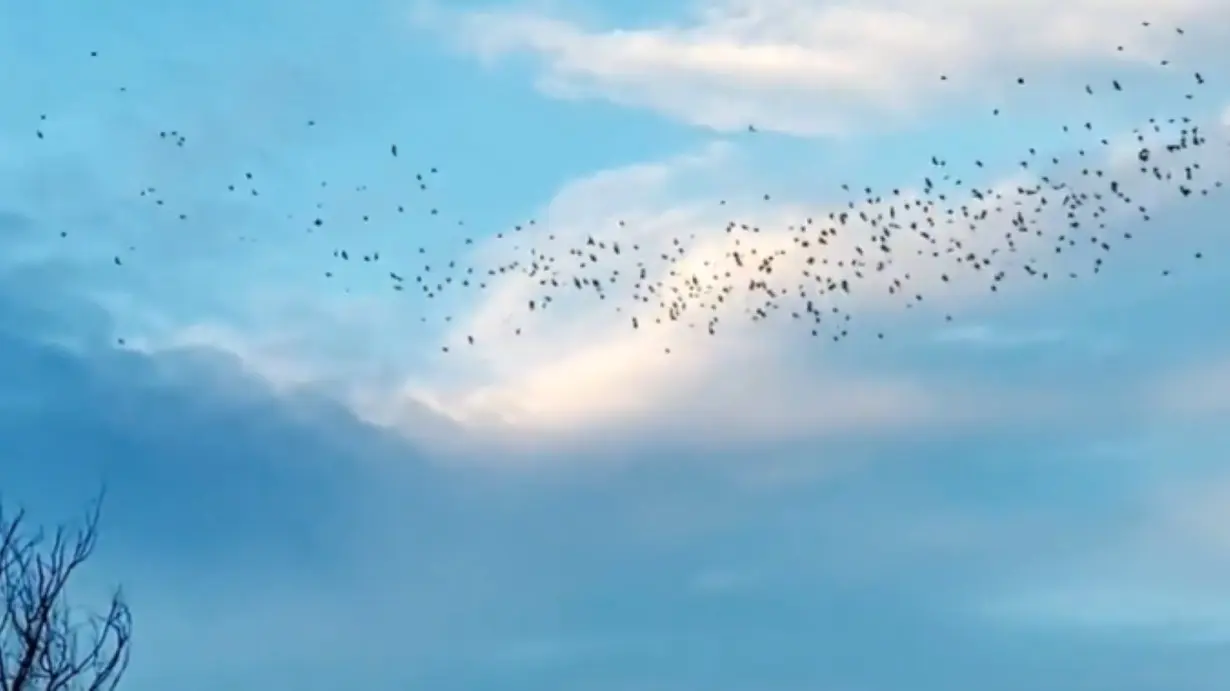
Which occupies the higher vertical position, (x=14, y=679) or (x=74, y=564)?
(x=74, y=564)

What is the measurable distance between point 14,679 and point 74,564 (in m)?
2.95

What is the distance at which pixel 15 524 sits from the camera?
151 ft

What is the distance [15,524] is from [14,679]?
3963 millimetres

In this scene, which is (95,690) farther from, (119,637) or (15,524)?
(15,524)

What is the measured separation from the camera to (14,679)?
4325 centimetres

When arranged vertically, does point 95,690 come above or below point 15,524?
below

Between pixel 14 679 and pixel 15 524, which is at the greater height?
pixel 15 524

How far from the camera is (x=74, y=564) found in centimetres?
4528

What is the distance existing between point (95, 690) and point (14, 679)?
1.67m

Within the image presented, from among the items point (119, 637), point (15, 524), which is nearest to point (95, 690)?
point (119, 637)

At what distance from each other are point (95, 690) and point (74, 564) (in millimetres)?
2729

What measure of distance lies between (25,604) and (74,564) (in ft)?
4.43

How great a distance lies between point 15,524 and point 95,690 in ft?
13.7
